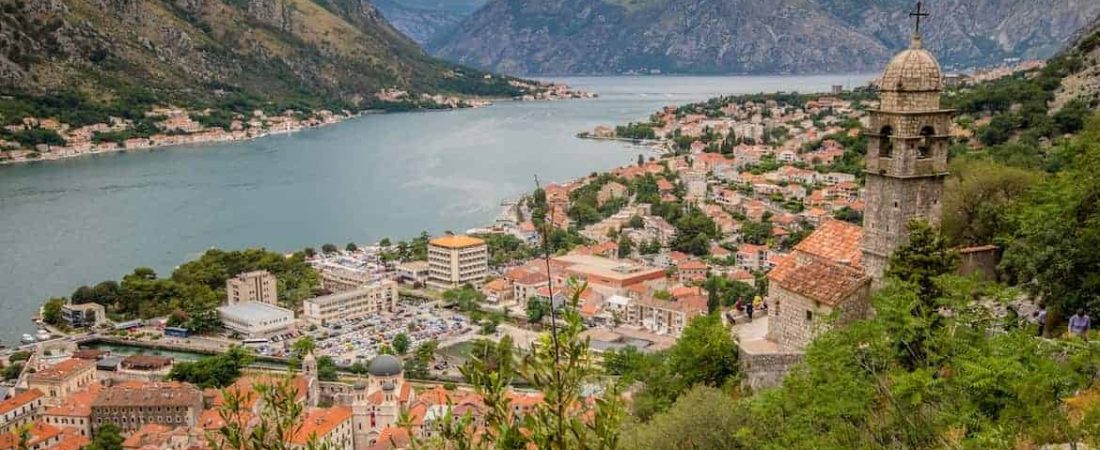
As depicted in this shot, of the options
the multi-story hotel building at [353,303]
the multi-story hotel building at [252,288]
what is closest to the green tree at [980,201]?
the multi-story hotel building at [353,303]

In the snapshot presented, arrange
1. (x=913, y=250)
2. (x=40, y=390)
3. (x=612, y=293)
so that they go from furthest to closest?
(x=612, y=293), (x=40, y=390), (x=913, y=250)

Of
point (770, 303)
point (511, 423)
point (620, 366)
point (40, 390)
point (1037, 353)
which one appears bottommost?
point (40, 390)

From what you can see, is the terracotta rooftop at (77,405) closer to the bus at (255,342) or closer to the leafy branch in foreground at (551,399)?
the bus at (255,342)

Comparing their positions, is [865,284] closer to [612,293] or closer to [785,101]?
[612,293]

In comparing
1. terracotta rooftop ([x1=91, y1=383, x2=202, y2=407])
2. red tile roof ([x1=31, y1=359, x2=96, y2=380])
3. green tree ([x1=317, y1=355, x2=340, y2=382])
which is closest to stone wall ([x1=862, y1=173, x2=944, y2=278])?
terracotta rooftop ([x1=91, y1=383, x2=202, y2=407])

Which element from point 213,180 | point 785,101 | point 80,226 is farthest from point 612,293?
point 785,101

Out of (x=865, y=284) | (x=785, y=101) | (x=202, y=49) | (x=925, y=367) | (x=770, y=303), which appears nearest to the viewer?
(x=925, y=367)
